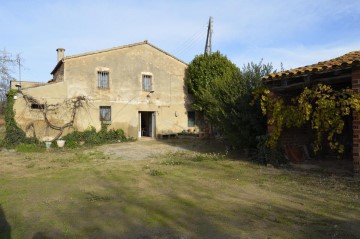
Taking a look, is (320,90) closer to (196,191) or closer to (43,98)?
(196,191)

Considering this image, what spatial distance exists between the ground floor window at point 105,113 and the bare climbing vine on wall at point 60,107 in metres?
1.09

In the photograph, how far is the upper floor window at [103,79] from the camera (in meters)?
20.6

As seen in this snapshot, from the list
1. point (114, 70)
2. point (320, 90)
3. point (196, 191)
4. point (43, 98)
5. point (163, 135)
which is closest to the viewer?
point (196, 191)

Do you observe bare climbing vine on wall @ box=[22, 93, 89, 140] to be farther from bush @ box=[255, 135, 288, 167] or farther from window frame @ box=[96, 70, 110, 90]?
bush @ box=[255, 135, 288, 167]

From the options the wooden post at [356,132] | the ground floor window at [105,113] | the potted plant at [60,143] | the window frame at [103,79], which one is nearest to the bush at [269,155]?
the wooden post at [356,132]

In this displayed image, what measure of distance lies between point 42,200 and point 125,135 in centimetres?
1457

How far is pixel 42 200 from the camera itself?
6711mm

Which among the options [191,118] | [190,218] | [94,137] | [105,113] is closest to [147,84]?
[105,113]

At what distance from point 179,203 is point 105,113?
1541cm

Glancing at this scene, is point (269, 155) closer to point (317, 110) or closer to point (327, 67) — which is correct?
point (317, 110)

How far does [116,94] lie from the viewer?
2112cm

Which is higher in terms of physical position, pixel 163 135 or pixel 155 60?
pixel 155 60

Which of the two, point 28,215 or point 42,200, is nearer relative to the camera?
point 28,215

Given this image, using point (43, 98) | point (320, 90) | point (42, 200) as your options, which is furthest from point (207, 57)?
point (42, 200)
